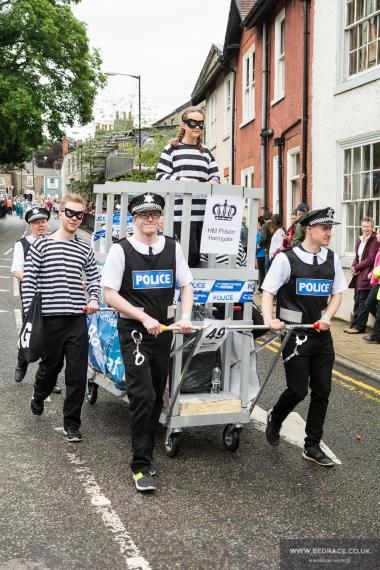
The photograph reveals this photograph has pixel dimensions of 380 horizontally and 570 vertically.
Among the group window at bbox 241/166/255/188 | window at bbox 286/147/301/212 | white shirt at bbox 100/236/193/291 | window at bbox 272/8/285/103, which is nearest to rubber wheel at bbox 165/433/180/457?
white shirt at bbox 100/236/193/291

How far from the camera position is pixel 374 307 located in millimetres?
10992

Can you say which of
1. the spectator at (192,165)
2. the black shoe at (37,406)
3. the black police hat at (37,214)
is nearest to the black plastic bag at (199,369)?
the spectator at (192,165)

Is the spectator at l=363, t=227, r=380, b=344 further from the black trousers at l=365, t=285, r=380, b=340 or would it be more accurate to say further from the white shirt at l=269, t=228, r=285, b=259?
the white shirt at l=269, t=228, r=285, b=259

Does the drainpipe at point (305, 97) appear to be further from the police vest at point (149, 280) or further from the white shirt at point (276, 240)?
the police vest at point (149, 280)

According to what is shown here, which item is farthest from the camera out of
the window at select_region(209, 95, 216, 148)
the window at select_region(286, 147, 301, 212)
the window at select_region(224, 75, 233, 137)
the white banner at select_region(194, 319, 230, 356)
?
the window at select_region(209, 95, 216, 148)

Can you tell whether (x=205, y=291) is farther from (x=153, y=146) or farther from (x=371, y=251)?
(x=153, y=146)

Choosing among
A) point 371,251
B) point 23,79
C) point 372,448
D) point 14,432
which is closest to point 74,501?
point 14,432

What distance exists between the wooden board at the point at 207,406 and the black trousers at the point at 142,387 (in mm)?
427

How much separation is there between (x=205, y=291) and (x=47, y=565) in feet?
7.55

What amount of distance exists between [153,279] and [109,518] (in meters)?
1.57

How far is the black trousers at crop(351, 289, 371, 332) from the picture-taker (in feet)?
36.8

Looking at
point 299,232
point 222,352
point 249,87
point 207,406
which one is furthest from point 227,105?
point 207,406

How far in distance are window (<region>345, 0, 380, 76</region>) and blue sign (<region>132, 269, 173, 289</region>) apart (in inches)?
351

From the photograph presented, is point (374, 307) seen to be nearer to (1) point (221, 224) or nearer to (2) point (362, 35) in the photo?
(2) point (362, 35)
